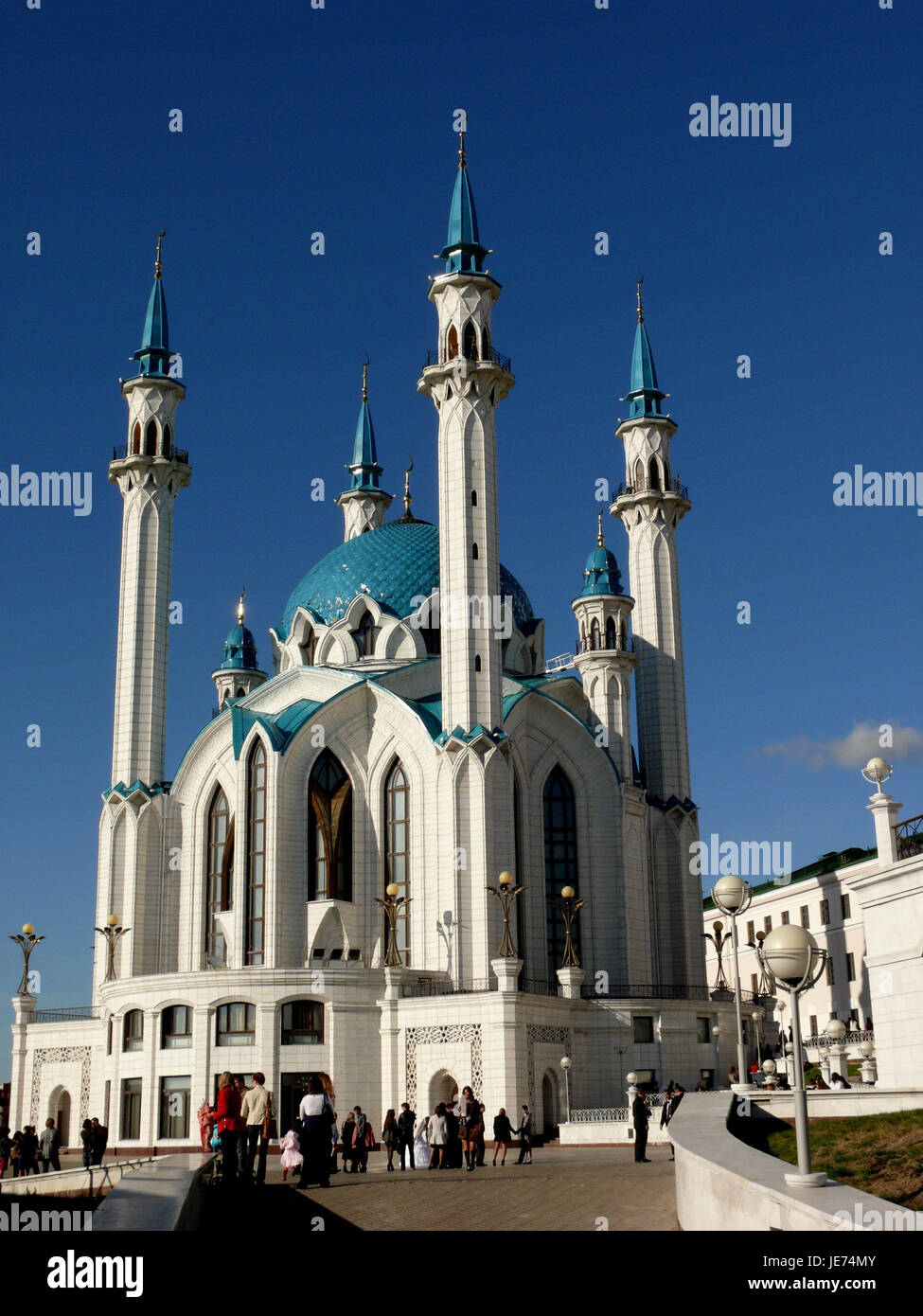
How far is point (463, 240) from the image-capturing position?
1734 inches

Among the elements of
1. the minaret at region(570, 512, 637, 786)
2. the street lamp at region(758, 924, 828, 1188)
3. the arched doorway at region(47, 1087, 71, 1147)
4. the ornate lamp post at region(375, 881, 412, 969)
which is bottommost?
the arched doorway at region(47, 1087, 71, 1147)

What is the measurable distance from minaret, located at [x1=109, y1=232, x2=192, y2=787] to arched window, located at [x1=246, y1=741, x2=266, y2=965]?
411cm

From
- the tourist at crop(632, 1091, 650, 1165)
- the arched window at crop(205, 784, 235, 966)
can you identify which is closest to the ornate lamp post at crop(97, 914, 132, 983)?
the arched window at crop(205, 784, 235, 966)

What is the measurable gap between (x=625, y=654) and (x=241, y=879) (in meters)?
14.3

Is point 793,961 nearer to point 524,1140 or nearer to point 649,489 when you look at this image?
point 524,1140

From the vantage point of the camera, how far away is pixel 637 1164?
2211 centimetres

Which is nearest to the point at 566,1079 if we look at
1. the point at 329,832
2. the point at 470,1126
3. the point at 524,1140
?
the point at 329,832

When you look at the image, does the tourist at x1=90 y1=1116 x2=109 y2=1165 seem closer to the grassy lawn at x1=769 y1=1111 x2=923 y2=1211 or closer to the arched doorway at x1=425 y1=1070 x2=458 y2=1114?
the arched doorway at x1=425 y1=1070 x2=458 y2=1114

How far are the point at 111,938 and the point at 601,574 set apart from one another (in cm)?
1955

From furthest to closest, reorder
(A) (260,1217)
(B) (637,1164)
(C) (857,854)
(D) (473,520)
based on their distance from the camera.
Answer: (C) (857,854) < (D) (473,520) < (B) (637,1164) < (A) (260,1217)

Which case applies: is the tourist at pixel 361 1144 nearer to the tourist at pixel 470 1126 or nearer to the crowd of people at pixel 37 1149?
the tourist at pixel 470 1126

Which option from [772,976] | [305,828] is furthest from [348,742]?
[772,976]

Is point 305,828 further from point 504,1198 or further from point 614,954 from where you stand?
point 504,1198

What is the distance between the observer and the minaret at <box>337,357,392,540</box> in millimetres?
59406
